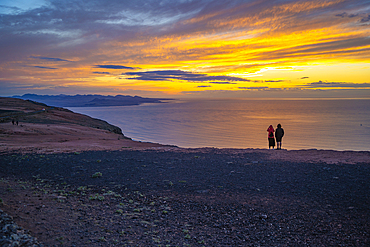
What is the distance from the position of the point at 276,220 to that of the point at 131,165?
23.4ft

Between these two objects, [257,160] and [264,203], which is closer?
[264,203]

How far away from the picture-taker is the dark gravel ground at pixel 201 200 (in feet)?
17.4

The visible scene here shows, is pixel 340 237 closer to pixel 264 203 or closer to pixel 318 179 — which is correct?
pixel 264 203

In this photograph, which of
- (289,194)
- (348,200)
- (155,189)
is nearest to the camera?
(348,200)

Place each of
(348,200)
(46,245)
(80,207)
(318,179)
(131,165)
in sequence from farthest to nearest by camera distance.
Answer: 1. (131,165)
2. (318,179)
3. (348,200)
4. (80,207)
5. (46,245)

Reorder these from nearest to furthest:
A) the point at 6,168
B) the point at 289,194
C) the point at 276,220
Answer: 1. the point at 276,220
2. the point at 289,194
3. the point at 6,168

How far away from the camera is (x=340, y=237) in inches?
210

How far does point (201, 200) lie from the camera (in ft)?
24.3

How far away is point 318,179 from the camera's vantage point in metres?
9.01

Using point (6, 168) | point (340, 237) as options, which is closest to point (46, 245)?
point (340, 237)

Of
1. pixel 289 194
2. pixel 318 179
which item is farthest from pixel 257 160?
pixel 289 194

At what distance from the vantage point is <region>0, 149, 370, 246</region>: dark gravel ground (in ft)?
17.4

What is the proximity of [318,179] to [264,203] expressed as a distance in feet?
10.4

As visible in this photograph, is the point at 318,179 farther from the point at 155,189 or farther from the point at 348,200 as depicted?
the point at 155,189
